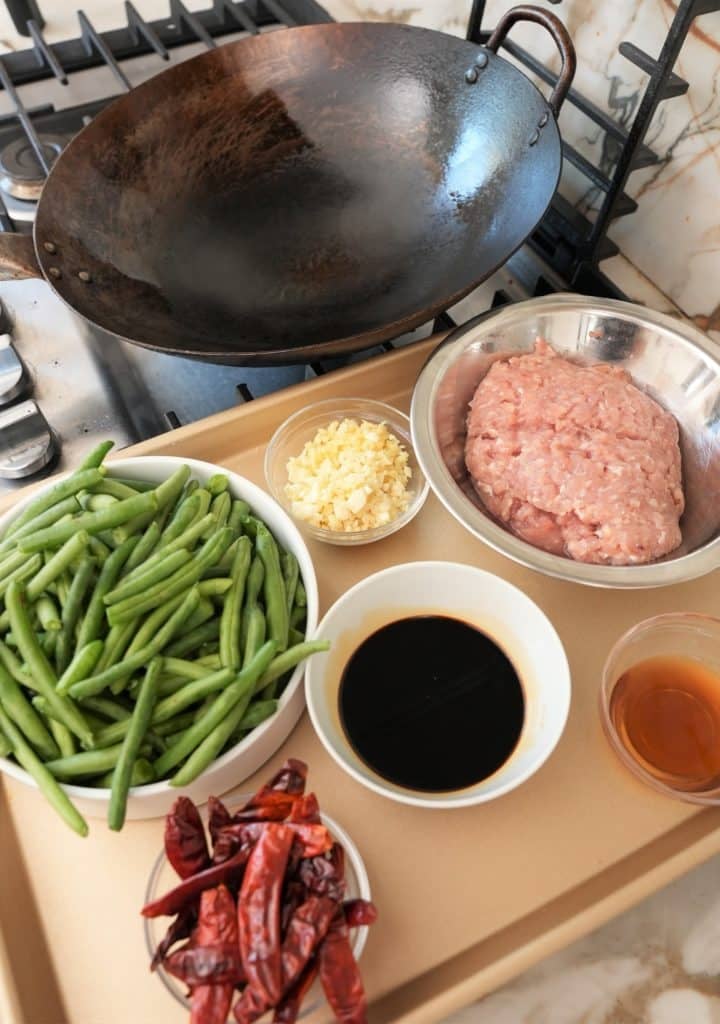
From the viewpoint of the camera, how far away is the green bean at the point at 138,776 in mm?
782

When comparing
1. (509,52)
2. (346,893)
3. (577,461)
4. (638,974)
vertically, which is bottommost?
(638,974)

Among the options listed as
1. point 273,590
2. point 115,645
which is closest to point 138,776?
point 115,645

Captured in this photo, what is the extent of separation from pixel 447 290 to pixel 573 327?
0.19 metres

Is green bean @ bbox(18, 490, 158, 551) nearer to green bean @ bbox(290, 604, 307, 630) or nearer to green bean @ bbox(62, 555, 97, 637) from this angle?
green bean @ bbox(62, 555, 97, 637)

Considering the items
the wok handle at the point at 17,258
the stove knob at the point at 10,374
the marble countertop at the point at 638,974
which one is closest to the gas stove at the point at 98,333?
the stove knob at the point at 10,374

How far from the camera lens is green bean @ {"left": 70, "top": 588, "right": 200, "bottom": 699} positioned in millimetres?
794

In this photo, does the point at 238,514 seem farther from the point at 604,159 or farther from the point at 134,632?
the point at 604,159

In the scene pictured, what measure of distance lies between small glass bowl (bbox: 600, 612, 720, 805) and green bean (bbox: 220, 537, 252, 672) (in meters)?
0.42

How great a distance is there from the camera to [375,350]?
4.29ft

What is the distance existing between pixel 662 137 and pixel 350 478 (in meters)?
0.79

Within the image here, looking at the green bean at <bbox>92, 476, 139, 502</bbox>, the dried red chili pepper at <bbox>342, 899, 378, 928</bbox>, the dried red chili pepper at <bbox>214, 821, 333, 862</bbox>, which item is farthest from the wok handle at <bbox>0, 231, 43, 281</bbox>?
the dried red chili pepper at <bbox>342, 899, 378, 928</bbox>

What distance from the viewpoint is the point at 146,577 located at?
0.86m

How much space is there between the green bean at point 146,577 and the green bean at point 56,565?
6 cm

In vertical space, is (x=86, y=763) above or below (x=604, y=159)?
Result: below
